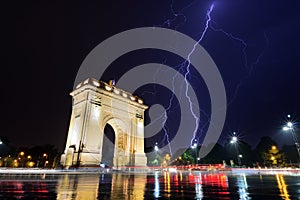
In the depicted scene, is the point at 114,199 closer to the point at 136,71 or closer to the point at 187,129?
the point at 136,71

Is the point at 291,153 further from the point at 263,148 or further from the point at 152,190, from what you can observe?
the point at 152,190

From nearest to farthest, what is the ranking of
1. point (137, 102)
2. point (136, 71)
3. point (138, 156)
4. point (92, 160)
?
1. point (92, 160)
2. point (138, 156)
3. point (137, 102)
4. point (136, 71)

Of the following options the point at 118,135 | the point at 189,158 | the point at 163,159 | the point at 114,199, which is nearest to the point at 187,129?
the point at 189,158

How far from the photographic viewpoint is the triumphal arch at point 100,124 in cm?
2931

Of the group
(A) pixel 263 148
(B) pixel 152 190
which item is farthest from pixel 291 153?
(B) pixel 152 190

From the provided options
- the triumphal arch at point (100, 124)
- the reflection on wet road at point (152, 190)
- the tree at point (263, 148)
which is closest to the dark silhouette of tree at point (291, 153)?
the tree at point (263, 148)

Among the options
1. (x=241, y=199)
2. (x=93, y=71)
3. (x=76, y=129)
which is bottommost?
(x=241, y=199)

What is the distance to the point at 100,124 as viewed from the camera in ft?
109

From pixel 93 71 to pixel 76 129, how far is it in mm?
16511

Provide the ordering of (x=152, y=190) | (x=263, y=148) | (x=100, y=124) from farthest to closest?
(x=263, y=148) → (x=100, y=124) → (x=152, y=190)

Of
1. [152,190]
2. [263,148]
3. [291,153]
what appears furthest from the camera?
[291,153]

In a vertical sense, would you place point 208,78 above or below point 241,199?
above

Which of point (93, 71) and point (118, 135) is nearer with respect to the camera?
point (118, 135)

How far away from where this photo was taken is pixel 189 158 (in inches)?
2462
